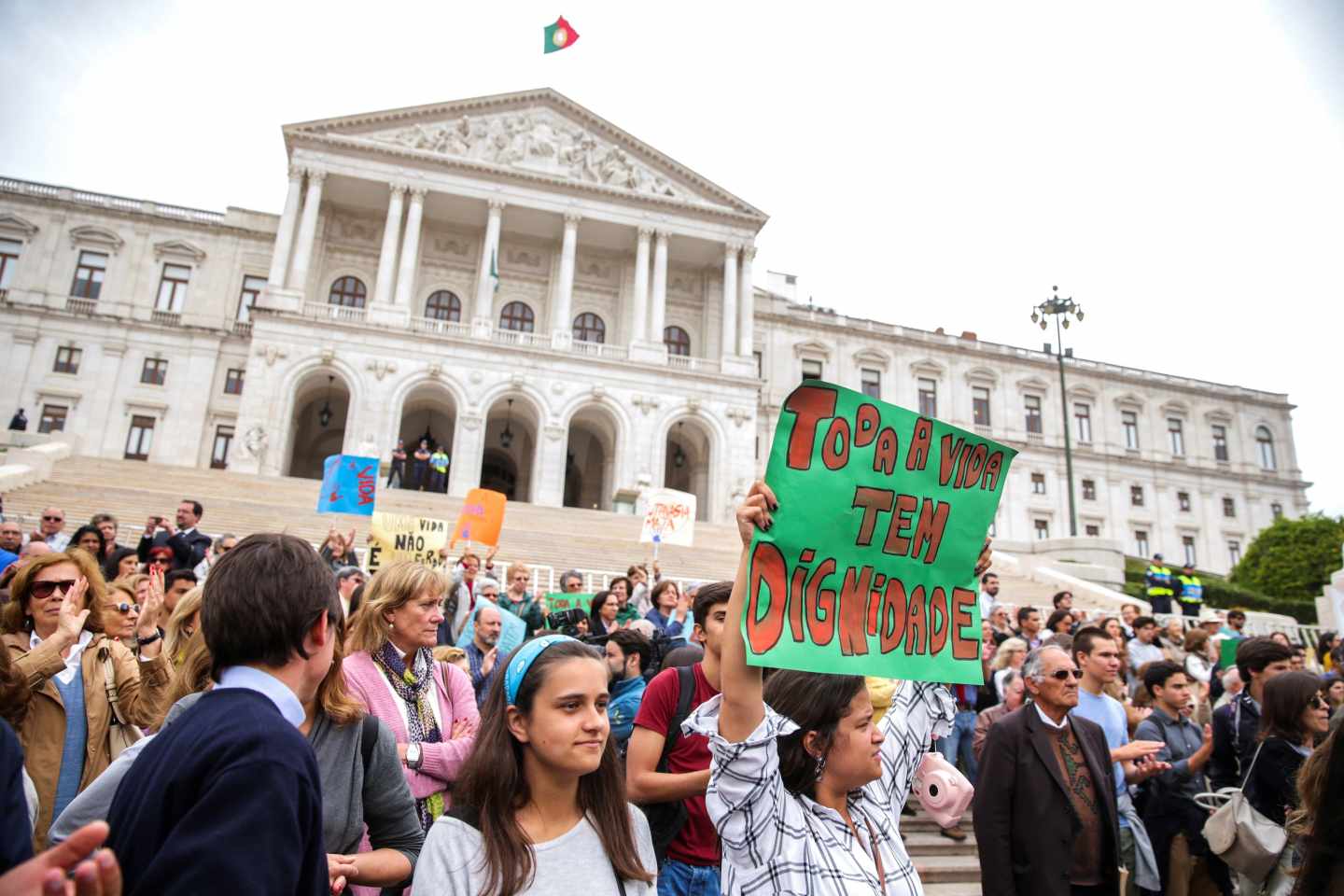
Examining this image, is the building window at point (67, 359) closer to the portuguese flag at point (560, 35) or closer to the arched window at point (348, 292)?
the arched window at point (348, 292)

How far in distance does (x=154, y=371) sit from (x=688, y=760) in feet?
123

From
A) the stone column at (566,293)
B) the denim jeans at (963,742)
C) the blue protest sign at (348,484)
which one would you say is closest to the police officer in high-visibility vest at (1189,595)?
the denim jeans at (963,742)

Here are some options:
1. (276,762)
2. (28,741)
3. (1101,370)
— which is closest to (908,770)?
(276,762)

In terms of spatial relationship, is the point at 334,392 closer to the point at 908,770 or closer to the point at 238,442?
the point at 238,442

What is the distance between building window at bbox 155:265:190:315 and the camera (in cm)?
3576

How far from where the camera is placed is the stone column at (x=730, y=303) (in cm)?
3484

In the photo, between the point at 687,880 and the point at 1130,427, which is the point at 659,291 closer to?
the point at 1130,427

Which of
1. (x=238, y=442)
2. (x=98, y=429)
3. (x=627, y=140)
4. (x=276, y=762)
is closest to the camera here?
(x=276, y=762)

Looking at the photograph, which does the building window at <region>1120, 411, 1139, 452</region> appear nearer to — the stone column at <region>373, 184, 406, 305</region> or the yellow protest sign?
the stone column at <region>373, 184, 406, 305</region>

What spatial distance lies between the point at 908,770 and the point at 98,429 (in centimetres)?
3796

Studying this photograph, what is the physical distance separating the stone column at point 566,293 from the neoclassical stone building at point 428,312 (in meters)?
0.11

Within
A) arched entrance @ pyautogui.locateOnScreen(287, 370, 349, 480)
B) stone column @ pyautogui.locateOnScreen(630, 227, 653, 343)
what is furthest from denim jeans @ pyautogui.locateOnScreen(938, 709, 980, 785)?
arched entrance @ pyautogui.locateOnScreen(287, 370, 349, 480)

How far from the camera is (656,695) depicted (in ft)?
10.9

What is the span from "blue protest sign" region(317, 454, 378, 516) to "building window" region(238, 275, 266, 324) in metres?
26.1
